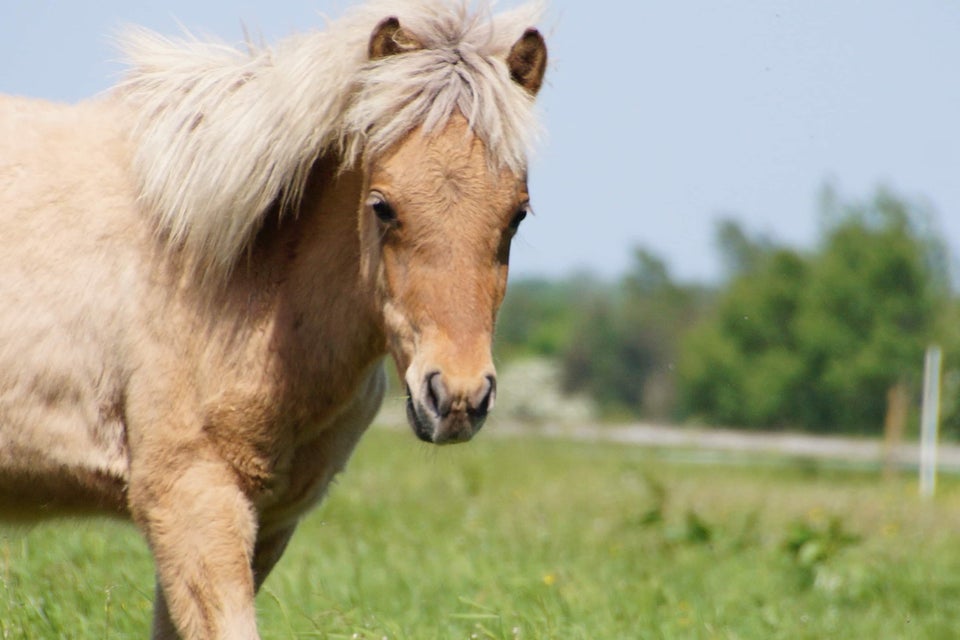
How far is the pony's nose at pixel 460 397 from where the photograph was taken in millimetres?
2945

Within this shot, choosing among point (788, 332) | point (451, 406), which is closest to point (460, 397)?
point (451, 406)

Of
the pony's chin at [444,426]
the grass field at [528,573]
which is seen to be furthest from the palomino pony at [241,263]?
the grass field at [528,573]

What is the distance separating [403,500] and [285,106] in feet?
21.6

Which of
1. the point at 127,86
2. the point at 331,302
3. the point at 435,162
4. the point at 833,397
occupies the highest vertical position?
the point at 127,86

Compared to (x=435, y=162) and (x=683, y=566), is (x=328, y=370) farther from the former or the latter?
(x=683, y=566)

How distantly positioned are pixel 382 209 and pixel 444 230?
0.21 m

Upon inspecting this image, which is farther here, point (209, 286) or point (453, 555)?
point (453, 555)

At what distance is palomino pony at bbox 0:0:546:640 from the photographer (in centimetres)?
324

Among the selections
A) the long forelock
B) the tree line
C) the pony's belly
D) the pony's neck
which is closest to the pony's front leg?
the pony's belly

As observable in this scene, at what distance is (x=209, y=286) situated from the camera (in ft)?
11.6

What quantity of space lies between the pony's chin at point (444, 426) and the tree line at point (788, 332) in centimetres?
1775

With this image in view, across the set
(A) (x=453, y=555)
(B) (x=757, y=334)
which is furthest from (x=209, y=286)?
(B) (x=757, y=334)

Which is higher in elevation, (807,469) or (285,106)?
(285,106)

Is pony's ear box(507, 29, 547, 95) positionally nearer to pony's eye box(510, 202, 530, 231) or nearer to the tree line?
pony's eye box(510, 202, 530, 231)
